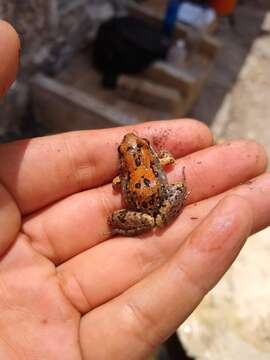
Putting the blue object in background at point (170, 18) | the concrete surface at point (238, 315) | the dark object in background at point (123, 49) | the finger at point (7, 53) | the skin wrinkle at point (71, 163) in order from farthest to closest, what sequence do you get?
the blue object in background at point (170, 18) → the dark object in background at point (123, 49) → the concrete surface at point (238, 315) → the skin wrinkle at point (71, 163) → the finger at point (7, 53)

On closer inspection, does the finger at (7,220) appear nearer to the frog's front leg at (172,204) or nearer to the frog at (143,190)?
the frog at (143,190)

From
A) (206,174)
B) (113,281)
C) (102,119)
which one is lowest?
(102,119)

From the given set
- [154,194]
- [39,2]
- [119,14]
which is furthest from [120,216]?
[119,14]

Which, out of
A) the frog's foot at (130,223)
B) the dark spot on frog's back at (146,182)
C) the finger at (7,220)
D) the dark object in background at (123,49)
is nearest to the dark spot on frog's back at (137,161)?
the dark spot on frog's back at (146,182)

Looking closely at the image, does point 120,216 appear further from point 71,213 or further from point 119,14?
point 119,14

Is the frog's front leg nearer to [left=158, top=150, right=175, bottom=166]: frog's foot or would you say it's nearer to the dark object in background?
[left=158, top=150, right=175, bottom=166]: frog's foot

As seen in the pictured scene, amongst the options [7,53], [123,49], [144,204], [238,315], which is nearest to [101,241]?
[144,204]

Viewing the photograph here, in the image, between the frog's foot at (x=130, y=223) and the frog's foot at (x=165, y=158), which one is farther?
the frog's foot at (x=165, y=158)
